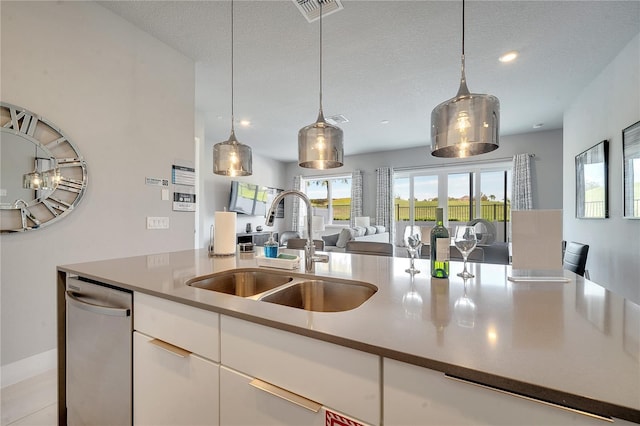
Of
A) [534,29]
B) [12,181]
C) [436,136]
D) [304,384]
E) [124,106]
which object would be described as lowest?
[304,384]

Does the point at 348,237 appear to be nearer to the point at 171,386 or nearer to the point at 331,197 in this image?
the point at 331,197

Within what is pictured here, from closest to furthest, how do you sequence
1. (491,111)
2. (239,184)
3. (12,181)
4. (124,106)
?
1. (491,111)
2. (12,181)
3. (124,106)
4. (239,184)

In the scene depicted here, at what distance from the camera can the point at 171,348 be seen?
944 mm

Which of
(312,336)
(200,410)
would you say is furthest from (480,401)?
(200,410)

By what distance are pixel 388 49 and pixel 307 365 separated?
2.87m

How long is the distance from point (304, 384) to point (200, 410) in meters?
0.45

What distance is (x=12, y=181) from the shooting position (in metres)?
1.73

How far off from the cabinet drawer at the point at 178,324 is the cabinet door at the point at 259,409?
10 cm

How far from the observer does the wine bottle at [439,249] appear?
1.10 m

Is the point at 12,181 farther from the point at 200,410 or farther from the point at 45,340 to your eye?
the point at 200,410

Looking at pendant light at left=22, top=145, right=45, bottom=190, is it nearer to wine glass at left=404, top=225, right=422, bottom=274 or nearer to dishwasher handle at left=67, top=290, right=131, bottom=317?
dishwasher handle at left=67, top=290, right=131, bottom=317

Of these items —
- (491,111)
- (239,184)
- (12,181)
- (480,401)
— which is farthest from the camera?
(239,184)

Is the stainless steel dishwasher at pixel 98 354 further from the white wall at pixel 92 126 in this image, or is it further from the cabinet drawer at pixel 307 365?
the white wall at pixel 92 126

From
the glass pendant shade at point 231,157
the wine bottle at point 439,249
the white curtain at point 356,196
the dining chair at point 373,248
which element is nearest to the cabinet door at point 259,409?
the wine bottle at point 439,249
